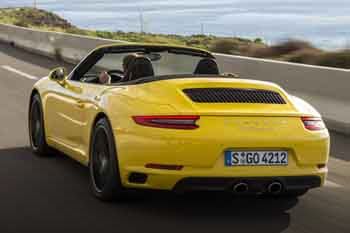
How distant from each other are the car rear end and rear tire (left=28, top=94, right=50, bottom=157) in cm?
277

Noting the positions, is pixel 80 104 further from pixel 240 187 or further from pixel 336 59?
pixel 336 59

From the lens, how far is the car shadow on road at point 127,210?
6230 mm

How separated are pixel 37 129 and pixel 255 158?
376 cm

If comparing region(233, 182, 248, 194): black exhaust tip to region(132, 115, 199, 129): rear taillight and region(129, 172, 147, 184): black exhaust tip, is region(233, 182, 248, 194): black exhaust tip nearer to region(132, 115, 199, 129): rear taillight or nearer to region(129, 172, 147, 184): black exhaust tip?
region(132, 115, 199, 129): rear taillight

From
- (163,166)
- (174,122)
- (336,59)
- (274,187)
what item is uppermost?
(174,122)

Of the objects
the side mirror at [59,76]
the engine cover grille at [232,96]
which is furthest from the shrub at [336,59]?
the engine cover grille at [232,96]

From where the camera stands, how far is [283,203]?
7.18 metres

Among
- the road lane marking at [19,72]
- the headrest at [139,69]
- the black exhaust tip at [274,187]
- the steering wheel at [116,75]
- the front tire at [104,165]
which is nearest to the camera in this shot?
the black exhaust tip at [274,187]

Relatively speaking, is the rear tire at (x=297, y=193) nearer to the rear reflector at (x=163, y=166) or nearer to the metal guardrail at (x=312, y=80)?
the rear reflector at (x=163, y=166)

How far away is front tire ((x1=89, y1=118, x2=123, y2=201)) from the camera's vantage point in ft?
22.2

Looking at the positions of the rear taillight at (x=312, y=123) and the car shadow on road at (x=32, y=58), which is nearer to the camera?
the rear taillight at (x=312, y=123)

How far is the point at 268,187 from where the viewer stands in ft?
21.0

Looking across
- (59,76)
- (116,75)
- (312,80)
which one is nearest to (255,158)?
(116,75)

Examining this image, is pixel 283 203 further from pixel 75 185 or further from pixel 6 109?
pixel 6 109
